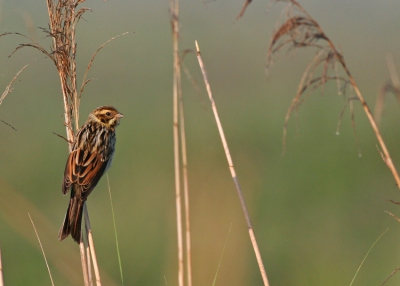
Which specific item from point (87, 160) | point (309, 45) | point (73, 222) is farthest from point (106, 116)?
point (309, 45)

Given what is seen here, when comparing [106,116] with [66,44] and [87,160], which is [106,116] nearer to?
[87,160]

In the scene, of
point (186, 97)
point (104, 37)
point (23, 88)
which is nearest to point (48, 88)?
point (23, 88)

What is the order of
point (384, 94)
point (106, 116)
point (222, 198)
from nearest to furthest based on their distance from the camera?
point (384, 94)
point (106, 116)
point (222, 198)

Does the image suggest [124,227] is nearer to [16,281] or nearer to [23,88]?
[16,281]

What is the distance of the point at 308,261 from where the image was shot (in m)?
8.84

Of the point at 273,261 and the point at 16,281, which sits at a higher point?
the point at 16,281

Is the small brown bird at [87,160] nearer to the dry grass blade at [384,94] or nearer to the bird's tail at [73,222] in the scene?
the bird's tail at [73,222]

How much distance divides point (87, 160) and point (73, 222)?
0.67 m

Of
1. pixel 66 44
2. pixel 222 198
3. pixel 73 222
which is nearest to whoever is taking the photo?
pixel 66 44

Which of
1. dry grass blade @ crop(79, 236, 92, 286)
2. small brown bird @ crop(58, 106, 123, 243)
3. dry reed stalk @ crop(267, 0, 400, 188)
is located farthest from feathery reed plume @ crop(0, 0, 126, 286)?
dry reed stalk @ crop(267, 0, 400, 188)

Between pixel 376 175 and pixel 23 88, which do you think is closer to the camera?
pixel 376 175

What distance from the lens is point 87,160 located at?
3.93 metres

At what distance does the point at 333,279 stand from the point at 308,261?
0.89 metres

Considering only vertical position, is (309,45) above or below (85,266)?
above
